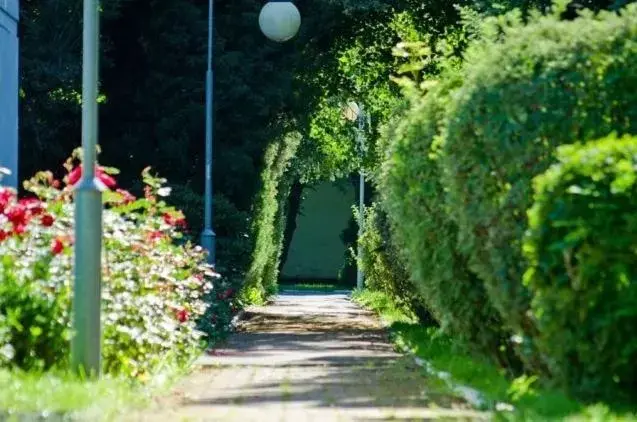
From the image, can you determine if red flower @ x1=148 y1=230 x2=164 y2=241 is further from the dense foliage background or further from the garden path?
the dense foliage background

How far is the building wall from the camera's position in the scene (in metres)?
80.6

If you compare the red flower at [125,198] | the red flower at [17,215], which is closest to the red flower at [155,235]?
the red flower at [125,198]

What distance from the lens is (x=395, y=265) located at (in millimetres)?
29094

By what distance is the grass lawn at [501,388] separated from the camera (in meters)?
9.92

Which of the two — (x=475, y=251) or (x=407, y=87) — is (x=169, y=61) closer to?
(x=407, y=87)

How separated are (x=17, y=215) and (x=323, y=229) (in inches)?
2576

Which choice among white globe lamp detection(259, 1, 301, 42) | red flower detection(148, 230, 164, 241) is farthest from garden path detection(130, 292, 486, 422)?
white globe lamp detection(259, 1, 301, 42)

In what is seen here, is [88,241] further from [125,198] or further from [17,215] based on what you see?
[125,198]

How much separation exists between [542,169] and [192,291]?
8.74m

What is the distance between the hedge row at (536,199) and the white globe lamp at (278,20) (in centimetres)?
1279

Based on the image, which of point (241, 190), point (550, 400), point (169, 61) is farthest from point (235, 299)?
point (550, 400)

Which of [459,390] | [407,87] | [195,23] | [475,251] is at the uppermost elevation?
[195,23]

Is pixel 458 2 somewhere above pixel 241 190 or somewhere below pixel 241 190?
above

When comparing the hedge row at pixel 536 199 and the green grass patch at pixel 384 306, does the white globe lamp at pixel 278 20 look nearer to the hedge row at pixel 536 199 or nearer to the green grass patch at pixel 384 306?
the green grass patch at pixel 384 306
